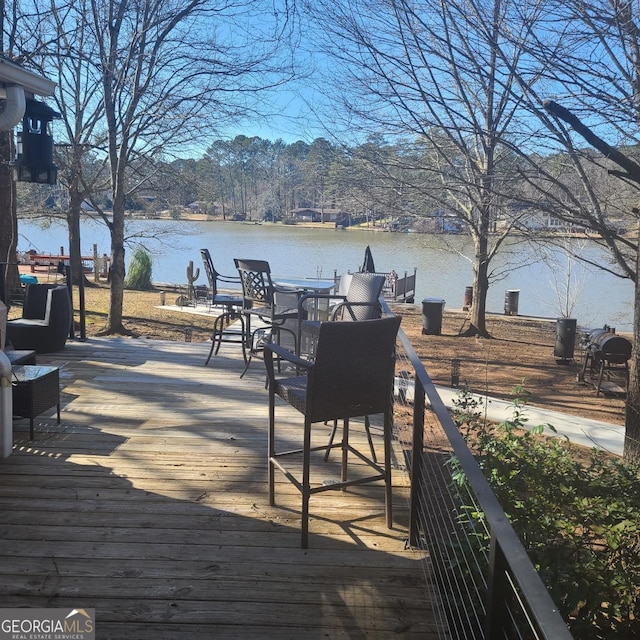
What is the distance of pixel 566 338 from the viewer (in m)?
9.77

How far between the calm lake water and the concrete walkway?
288cm

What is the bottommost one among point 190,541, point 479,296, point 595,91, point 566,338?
point 566,338

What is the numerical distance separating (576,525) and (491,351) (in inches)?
330

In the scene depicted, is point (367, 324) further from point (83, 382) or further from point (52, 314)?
point (52, 314)

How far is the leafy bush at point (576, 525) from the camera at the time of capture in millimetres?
2059

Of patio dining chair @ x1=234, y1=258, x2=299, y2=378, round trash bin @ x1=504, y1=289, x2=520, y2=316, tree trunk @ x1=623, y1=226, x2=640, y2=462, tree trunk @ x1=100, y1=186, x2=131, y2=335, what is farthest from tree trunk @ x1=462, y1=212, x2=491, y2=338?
patio dining chair @ x1=234, y1=258, x2=299, y2=378

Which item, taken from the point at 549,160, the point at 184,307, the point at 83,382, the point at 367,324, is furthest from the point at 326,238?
the point at 367,324

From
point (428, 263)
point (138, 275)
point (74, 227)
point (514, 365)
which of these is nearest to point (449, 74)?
point (514, 365)

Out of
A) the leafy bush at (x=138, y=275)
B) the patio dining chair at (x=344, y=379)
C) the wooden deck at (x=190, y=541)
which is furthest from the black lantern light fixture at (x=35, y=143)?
the leafy bush at (x=138, y=275)

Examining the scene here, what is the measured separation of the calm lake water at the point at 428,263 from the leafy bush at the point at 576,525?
6224 mm

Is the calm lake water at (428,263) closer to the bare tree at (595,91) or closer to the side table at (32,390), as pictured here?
the bare tree at (595,91)

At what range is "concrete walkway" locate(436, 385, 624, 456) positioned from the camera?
18.6 ft

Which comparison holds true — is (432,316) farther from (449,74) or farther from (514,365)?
(449,74)

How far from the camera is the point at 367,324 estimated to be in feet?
7.47
